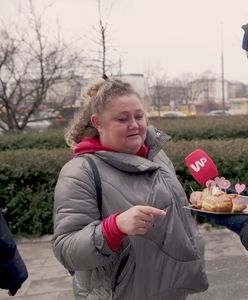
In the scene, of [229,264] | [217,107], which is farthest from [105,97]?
[217,107]

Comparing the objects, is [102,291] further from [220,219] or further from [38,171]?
[38,171]

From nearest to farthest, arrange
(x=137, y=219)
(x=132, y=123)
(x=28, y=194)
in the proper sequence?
(x=137, y=219)
(x=132, y=123)
(x=28, y=194)

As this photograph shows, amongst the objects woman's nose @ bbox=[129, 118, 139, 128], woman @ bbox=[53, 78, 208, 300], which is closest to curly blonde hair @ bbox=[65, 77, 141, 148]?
woman @ bbox=[53, 78, 208, 300]

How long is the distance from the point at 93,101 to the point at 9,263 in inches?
36.1

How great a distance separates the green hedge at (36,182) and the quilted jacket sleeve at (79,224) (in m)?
3.96

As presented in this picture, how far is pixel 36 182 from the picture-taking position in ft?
19.2

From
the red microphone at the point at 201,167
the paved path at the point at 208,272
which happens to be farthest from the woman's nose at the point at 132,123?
the paved path at the point at 208,272

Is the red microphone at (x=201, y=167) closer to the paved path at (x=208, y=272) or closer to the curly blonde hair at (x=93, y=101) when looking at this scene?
the curly blonde hair at (x=93, y=101)

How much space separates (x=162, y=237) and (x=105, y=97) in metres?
0.63

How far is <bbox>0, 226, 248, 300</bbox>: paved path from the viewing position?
3982mm

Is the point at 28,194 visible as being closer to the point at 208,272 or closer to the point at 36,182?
the point at 36,182

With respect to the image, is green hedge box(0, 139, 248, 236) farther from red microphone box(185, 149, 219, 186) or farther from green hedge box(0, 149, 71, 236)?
red microphone box(185, 149, 219, 186)

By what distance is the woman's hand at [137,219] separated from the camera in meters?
1.63

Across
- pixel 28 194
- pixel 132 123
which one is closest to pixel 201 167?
pixel 132 123
